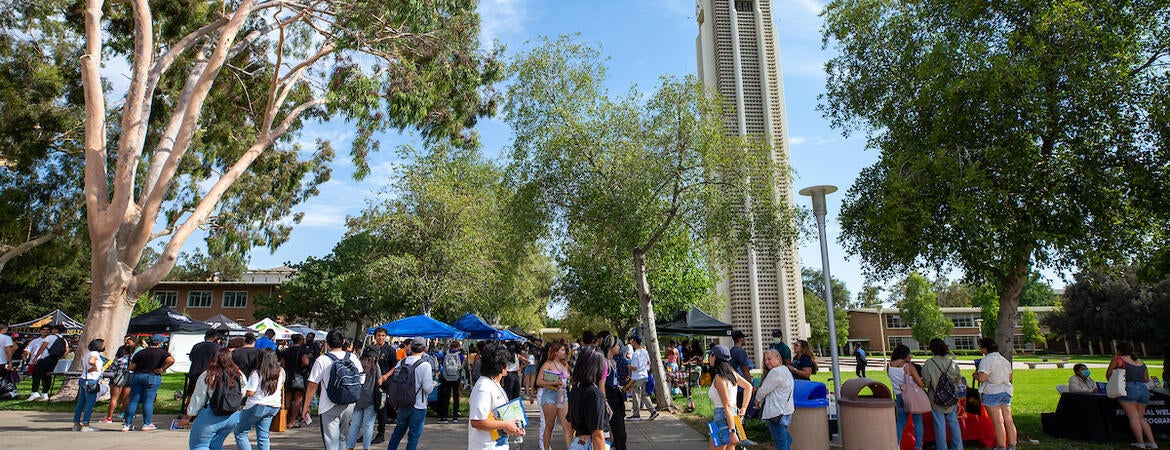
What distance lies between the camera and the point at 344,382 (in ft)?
22.5

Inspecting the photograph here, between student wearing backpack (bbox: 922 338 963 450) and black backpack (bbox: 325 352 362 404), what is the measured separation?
22.7 ft

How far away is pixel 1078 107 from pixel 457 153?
26.9m

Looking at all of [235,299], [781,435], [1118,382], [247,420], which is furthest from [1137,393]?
[235,299]

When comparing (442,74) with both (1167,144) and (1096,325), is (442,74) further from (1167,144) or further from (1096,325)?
(1096,325)

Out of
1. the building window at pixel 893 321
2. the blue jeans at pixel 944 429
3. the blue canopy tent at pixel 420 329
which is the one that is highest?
the building window at pixel 893 321

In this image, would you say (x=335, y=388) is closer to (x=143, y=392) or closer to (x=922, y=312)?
(x=143, y=392)

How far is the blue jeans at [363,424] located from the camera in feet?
24.0

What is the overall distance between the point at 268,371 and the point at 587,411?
11.2 ft

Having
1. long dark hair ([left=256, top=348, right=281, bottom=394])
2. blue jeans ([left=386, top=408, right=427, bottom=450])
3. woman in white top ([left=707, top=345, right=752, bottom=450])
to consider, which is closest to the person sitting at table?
woman in white top ([left=707, top=345, right=752, bottom=450])

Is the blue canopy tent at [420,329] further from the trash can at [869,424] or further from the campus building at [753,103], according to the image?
the campus building at [753,103]

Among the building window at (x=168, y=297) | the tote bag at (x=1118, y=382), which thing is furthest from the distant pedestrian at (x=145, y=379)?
the building window at (x=168, y=297)

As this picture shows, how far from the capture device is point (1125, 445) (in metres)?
8.77

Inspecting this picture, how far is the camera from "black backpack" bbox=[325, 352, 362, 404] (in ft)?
22.6

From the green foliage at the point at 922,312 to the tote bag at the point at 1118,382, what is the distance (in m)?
47.8
